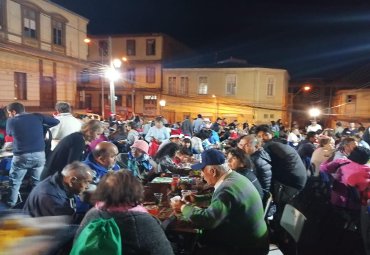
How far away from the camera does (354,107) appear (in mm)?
29234

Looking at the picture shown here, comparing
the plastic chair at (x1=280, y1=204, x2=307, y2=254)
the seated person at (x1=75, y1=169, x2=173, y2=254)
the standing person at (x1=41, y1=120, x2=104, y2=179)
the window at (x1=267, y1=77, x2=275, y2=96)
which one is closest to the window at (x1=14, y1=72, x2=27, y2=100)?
the standing person at (x1=41, y1=120, x2=104, y2=179)

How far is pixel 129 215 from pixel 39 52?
22.2 metres

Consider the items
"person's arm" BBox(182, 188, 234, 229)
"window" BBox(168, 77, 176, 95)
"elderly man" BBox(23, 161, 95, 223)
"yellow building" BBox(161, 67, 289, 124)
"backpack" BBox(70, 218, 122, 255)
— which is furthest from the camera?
"window" BBox(168, 77, 176, 95)

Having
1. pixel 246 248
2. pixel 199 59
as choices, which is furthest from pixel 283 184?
pixel 199 59

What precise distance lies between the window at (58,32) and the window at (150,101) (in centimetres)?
1187

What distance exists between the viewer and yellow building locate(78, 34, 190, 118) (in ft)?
112

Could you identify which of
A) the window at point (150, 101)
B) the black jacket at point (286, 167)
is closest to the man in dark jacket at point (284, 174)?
the black jacket at point (286, 167)

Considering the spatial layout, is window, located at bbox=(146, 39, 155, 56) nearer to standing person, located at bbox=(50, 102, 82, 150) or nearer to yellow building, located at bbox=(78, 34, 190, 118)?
yellow building, located at bbox=(78, 34, 190, 118)

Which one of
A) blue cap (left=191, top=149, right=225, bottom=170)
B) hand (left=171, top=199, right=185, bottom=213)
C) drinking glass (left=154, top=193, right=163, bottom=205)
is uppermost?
blue cap (left=191, top=149, right=225, bottom=170)

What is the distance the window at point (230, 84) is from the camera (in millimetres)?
30469

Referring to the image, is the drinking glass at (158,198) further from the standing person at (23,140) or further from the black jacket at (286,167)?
the standing person at (23,140)

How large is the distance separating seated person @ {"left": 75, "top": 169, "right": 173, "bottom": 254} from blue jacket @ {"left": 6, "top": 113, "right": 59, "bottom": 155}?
4.12 meters

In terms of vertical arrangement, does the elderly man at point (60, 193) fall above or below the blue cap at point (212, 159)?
below

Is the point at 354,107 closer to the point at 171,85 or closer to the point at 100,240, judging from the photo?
the point at 171,85
